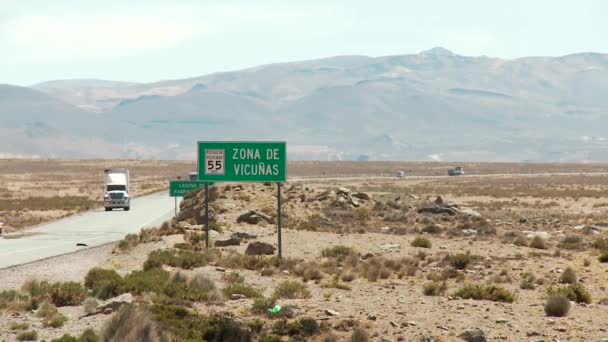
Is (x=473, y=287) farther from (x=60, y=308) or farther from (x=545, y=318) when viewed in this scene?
(x=60, y=308)

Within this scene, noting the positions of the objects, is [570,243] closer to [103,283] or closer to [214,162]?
[214,162]

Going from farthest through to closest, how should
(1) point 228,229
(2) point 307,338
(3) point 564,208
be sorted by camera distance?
(3) point 564,208
(1) point 228,229
(2) point 307,338

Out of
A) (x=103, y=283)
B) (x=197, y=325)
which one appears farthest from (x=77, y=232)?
(x=197, y=325)

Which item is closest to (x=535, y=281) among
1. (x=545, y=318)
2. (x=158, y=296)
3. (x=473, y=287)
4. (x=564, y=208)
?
(x=473, y=287)

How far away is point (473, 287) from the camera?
20375 mm

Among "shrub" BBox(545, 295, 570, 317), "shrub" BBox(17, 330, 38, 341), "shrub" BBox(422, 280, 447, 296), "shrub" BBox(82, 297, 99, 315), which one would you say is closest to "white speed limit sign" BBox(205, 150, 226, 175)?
"shrub" BBox(422, 280, 447, 296)

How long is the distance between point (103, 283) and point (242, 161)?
9274 millimetres

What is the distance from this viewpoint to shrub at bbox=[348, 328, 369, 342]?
573 inches

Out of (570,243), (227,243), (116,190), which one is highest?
(116,190)

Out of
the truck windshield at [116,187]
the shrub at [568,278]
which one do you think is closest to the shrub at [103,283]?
the shrub at [568,278]

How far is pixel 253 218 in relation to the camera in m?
42.4

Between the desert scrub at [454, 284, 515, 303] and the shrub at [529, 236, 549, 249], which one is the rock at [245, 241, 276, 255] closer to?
the shrub at [529, 236, 549, 249]

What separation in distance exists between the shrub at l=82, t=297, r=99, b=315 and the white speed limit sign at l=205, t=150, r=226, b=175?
11393 mm

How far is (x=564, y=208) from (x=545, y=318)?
49.9 metres
